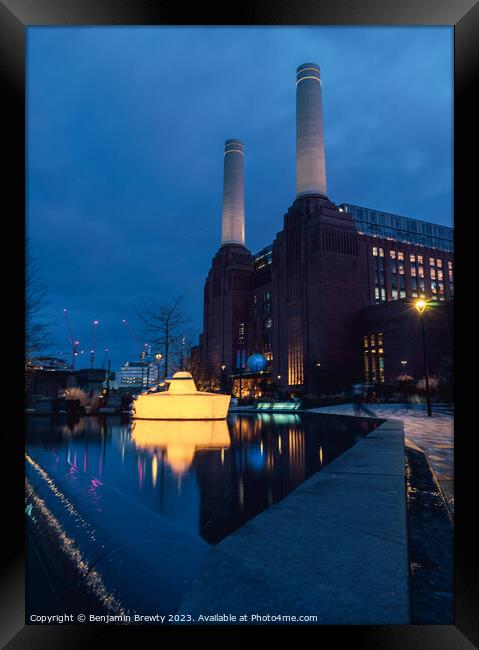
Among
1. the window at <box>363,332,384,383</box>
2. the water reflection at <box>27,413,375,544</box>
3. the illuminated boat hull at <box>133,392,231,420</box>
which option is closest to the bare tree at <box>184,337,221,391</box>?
the window at <box>363,332,384,383</box>

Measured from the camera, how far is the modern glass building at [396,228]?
96812 millimetres

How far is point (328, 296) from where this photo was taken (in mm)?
71312

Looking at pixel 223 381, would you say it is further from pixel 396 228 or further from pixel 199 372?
pixel 396 228

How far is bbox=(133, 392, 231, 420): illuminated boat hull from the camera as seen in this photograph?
22266 mm

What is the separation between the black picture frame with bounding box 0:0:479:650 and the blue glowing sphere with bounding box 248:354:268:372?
8647 cm

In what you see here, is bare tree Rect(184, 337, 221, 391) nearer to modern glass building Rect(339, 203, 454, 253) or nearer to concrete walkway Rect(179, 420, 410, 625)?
modern glass building Rect(339, 203, 454, 253)

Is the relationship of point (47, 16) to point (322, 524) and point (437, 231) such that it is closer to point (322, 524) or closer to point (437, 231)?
point (322, 524)

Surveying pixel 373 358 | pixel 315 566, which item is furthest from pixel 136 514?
pixel 373 358

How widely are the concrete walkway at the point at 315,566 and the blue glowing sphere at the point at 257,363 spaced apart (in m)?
84.9

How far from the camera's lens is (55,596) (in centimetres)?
285
